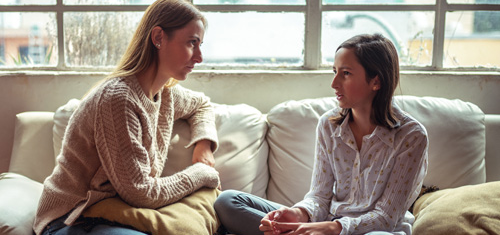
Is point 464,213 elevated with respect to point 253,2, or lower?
lower

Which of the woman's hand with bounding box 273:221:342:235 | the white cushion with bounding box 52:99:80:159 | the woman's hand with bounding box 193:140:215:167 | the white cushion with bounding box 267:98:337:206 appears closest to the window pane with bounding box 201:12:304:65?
the white cushion with bounding box 267:98:337:206

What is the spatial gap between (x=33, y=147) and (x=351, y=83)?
1.47 m

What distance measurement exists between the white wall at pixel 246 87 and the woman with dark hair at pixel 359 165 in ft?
2.12

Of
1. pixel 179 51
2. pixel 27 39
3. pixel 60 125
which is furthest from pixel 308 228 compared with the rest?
pixel 27 39

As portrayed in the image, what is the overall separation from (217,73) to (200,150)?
1.85 feet

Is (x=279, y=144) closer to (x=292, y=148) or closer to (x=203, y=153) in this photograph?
(x=292, y=148)

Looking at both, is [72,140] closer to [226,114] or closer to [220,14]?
[226,114]

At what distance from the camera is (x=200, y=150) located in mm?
2008

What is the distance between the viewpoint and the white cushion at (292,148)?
83.0 inches

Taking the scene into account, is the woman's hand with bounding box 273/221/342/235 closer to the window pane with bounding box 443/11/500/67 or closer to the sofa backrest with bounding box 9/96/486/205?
the sofa backrest with bounding box 9/96/486/205

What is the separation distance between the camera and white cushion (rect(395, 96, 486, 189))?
2.04 meters

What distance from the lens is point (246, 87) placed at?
2453 millimetres

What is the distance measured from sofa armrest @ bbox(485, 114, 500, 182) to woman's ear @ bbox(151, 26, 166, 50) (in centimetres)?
149

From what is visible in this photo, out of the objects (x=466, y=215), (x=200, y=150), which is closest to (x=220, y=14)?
(x=200, y=150)
